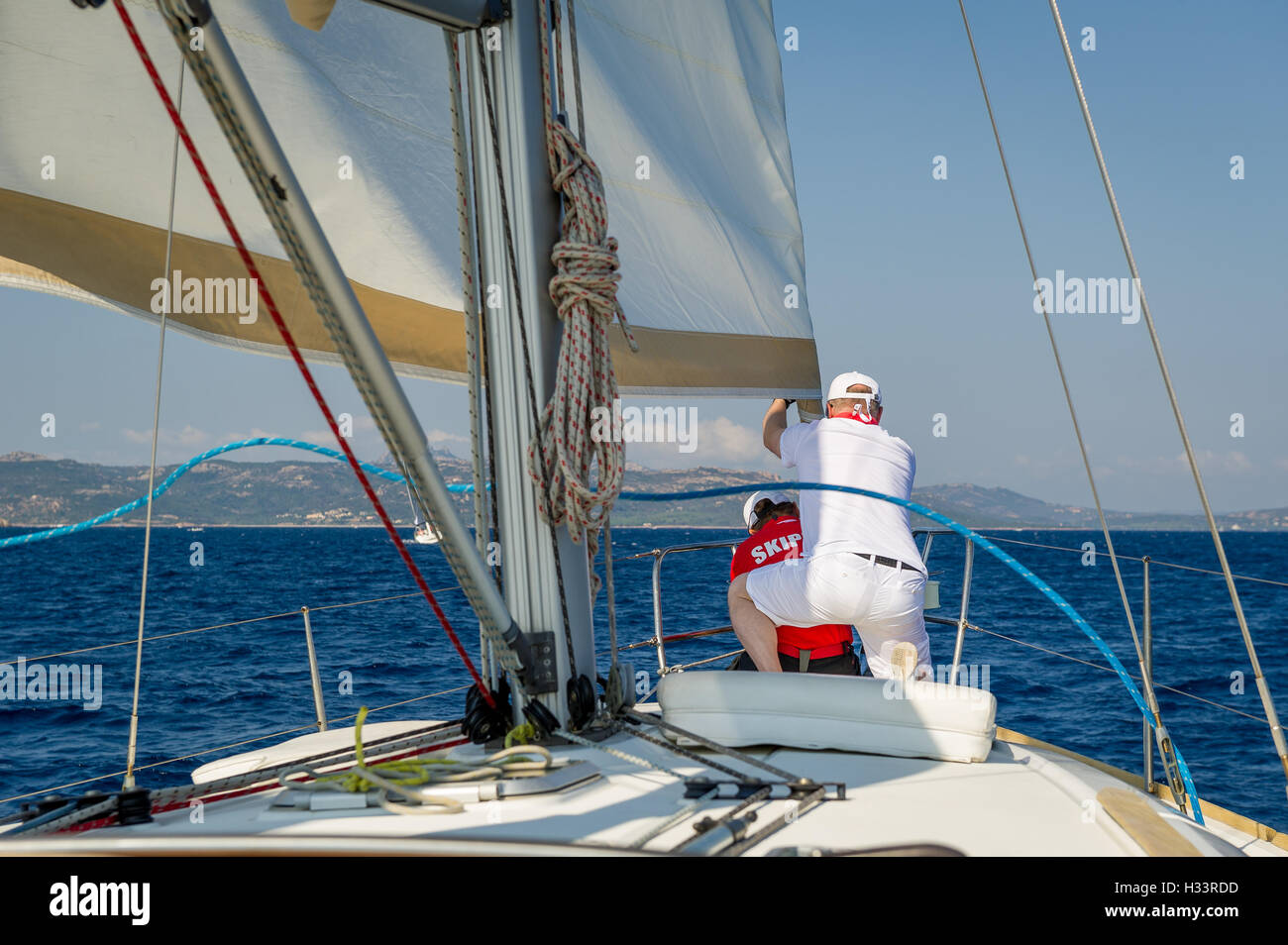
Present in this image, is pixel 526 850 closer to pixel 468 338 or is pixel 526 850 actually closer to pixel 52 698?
pixel 468 338

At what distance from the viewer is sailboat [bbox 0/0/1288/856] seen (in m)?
1.78

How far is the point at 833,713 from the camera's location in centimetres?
239

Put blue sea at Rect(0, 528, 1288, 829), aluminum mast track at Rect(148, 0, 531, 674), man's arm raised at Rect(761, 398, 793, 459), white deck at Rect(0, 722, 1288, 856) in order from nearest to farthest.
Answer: white deck at Rect(0, 722, 1288, 856) < aluminum mast track at Rect(148, 0, 531, 674) < man's arm raised at Rect(761, 398, 793, 459) < blue sea at Rect(0, 528, 1288, 829)

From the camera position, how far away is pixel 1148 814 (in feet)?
6.29

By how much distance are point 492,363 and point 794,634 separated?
1629 mm

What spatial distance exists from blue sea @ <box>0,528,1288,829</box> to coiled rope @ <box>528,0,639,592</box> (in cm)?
133
